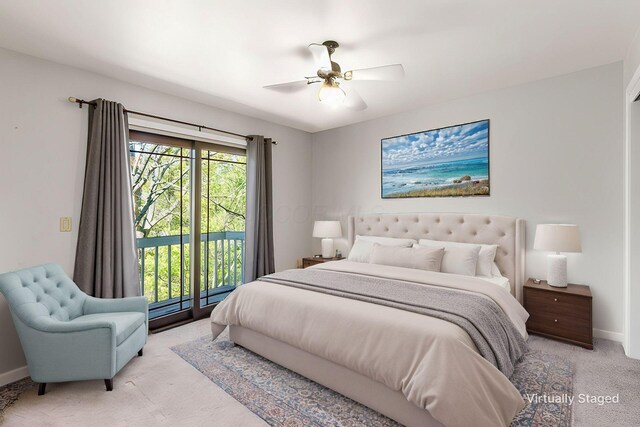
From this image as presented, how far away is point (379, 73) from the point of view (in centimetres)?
231

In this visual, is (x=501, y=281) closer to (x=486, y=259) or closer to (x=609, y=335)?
(x=486, y=259)

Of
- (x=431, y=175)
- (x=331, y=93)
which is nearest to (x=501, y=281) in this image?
(x=431, y=175)

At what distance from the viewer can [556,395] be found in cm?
209

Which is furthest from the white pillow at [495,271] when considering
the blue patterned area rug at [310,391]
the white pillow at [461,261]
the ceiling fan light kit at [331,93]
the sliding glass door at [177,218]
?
the sliding glass door at [177,218]

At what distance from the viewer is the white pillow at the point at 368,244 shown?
386cm

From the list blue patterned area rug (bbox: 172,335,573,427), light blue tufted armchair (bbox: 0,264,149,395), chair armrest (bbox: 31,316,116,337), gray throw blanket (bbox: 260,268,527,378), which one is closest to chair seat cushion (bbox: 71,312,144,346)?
light blue tufted armchair (bbox: 0,264,149,395)

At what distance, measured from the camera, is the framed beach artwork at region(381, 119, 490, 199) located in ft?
11.8

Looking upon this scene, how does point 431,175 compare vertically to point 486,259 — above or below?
above

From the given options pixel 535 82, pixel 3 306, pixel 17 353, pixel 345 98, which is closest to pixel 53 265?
pixel 3 306

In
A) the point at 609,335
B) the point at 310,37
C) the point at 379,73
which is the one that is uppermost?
the point at 310,37

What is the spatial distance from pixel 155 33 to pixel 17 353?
2.77 meters

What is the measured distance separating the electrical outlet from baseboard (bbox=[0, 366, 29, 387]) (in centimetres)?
114

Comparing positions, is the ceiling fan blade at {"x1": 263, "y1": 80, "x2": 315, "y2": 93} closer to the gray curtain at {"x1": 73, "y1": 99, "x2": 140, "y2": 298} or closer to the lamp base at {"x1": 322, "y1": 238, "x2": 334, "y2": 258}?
the gray curtain at {"x1": 73, "y1": 99, "x2": 140, "y2": 298}

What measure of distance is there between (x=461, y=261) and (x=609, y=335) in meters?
1.47
